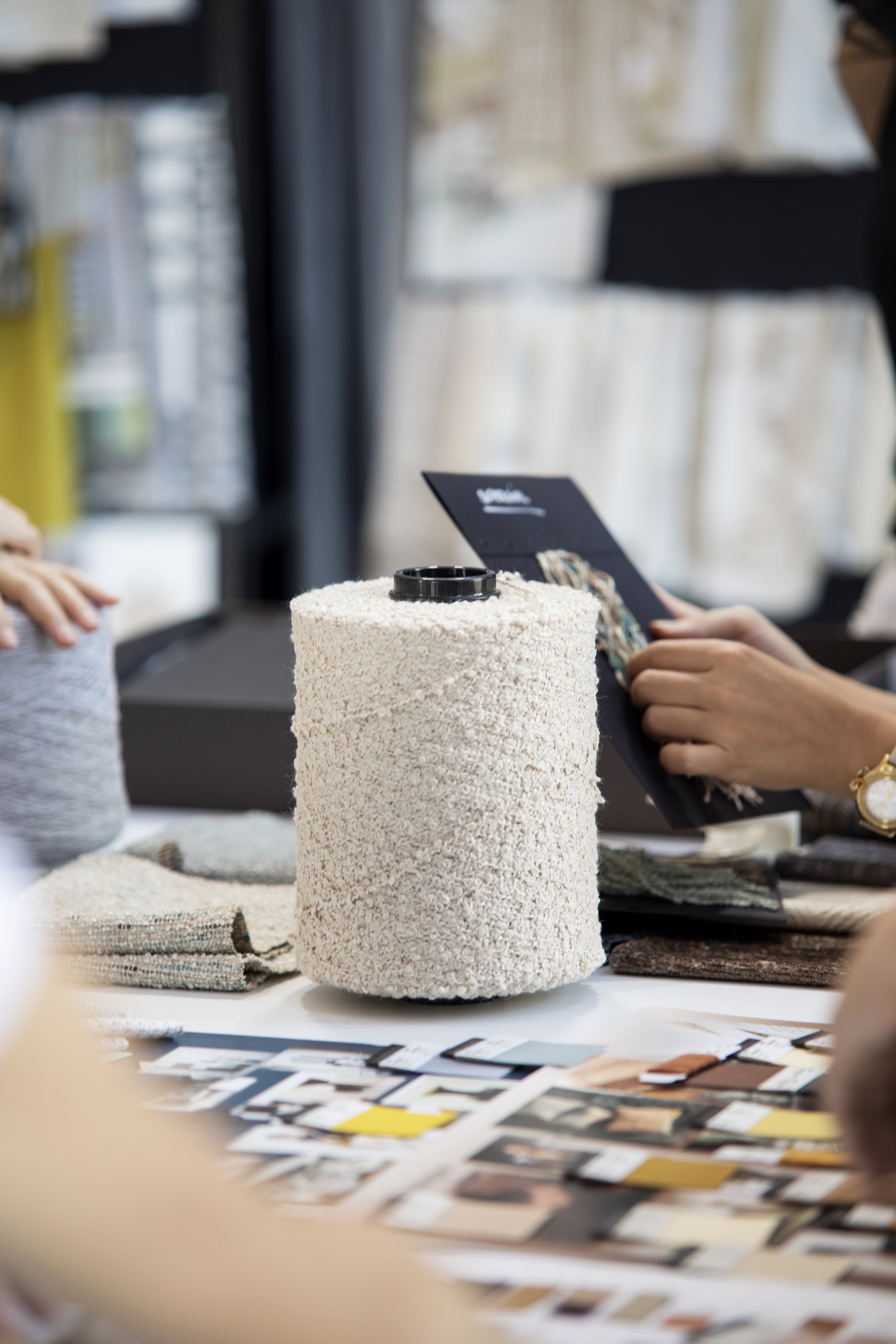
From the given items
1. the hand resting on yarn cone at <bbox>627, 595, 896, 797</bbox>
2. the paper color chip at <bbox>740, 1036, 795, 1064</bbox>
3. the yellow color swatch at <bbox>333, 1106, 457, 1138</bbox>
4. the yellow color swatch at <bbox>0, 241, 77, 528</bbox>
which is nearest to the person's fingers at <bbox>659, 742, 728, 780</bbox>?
the hand resting on yarn cone at <bbox>627, 595, 896, 797</bbox>

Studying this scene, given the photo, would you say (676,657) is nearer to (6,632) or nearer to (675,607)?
(675,607)

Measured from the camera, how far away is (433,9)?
8.84ft

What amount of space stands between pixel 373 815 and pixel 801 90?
6.45 feet

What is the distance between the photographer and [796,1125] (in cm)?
61

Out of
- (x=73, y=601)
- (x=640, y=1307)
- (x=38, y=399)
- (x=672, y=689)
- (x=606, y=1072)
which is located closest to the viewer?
(x=640, y=1307)

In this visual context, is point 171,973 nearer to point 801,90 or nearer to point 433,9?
point 801,90

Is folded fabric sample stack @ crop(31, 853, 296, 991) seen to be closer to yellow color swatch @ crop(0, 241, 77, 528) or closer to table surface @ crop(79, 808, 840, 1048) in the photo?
table surface @ crop(79, 808, 840, 1048)

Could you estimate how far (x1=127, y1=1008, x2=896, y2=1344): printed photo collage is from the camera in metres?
0.51

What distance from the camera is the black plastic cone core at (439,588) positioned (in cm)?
77

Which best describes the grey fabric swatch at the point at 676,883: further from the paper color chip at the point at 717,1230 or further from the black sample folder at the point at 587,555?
the paper color chip at the point at 717,1230

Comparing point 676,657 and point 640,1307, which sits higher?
point 676,657

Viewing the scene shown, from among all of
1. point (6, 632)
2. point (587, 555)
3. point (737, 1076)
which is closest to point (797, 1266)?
point (737, 1076)

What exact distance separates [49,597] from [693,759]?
17.4 inches

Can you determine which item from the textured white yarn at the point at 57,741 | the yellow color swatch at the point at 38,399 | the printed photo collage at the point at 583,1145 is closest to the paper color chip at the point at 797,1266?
the printed photo collage at the point at 583,1145
